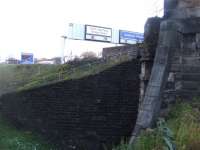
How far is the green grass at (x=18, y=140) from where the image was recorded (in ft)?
59.8

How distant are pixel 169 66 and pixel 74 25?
24356mm

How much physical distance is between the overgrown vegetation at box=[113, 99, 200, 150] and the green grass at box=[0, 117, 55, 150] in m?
7.54

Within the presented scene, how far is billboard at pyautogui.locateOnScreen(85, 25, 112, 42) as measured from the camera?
123 ft

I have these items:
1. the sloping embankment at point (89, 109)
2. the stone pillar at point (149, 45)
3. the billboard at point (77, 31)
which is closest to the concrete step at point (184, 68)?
the stone pillar at point (149, 45)

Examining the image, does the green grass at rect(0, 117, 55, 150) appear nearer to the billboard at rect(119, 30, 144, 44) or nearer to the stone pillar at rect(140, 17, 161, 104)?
the stone pillar at rect(140, 17, 161, 104)

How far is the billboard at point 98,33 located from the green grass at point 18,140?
1699 cm

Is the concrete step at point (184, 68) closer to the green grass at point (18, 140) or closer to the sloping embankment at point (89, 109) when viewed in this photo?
the sloping embankment at point (89, 109)

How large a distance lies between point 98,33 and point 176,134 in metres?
29.0

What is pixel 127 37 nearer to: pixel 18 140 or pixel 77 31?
pixel 77 31

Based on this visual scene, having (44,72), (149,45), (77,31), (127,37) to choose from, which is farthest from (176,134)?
(127,37)

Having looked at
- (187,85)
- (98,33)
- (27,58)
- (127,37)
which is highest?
(98,33)

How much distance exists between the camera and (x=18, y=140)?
19.0 m

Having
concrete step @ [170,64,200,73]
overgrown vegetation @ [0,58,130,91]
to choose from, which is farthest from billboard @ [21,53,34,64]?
concrete step @ [170,64,200,73]

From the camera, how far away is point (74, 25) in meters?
36.7
